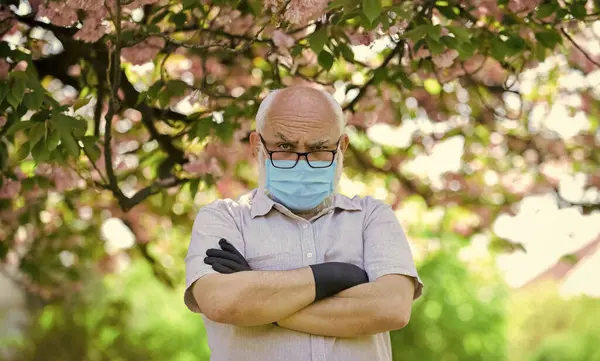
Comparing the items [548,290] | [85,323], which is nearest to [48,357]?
[85,323]

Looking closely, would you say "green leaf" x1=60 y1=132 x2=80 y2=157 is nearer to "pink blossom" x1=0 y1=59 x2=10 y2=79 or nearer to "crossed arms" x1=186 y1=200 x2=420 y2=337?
"pink blossom" x1=0 y1=59 x2=10 y2=79

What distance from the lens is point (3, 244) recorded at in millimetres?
4965

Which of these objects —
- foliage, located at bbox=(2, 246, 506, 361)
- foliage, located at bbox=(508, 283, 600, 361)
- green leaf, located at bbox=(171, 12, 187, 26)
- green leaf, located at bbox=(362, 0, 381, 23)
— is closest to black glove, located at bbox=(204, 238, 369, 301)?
green leaf, located at bbox=(362, 0, 381, 23)

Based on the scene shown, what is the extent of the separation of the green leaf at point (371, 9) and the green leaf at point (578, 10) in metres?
1.01

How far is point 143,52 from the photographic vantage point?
406 cm

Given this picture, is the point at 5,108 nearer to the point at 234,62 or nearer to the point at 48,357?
the point at 234,62

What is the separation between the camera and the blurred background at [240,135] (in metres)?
3.57

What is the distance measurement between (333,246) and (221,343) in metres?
0.44

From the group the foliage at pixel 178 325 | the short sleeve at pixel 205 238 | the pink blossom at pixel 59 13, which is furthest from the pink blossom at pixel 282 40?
the foliage at pixel 178 325

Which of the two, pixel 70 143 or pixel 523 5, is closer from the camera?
pixel 70 143

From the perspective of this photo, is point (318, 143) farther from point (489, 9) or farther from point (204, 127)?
point (489, 9)

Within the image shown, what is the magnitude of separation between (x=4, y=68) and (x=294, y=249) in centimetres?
170

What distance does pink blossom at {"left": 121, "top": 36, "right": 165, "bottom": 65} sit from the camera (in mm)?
4062

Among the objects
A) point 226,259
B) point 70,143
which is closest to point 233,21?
point 70,143
